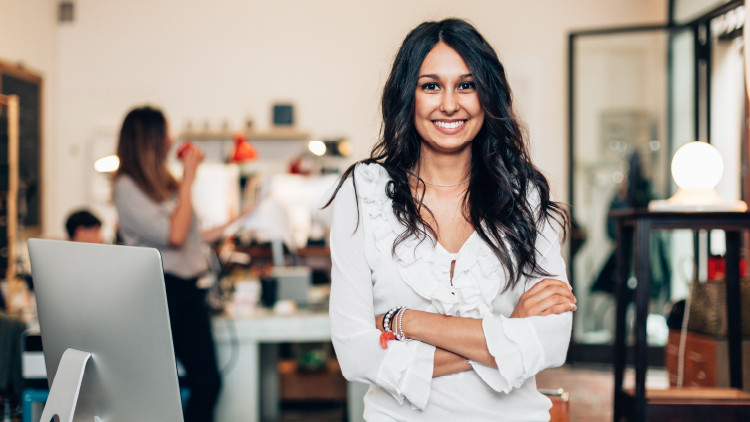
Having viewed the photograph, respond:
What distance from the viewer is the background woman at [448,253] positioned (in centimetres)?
142

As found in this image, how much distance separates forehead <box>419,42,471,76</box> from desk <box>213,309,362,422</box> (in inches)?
73.3

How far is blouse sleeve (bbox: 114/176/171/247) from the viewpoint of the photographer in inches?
111

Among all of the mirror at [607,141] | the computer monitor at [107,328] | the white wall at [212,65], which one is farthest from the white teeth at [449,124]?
the white wall at [212,65]

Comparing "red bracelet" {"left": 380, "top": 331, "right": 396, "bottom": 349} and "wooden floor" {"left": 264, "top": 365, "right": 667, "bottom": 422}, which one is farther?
"wooden floor" {"left": 264, "top": 365, "right": 667, "bottom": 422}

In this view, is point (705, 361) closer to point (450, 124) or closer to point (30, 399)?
point (450, 124)

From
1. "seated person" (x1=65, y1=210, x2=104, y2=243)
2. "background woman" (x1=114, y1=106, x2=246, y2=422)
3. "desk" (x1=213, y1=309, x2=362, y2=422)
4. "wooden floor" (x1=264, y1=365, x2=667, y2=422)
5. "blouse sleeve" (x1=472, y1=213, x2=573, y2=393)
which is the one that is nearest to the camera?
"blouse sleeve" (x1=472, y1=213, x2=573, y2=393)

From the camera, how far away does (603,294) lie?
555cm

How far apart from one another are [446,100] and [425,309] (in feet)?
1.42

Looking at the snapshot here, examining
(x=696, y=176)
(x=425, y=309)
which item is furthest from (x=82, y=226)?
(x=696, y=176)

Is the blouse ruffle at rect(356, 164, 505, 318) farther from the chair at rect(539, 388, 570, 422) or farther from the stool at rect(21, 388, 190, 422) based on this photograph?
the stool at rect(21, 388, 190, 422)

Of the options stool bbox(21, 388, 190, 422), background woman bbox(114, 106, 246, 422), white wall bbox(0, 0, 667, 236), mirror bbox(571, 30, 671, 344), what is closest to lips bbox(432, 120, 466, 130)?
stool bbox(21, 388, 190, 422)

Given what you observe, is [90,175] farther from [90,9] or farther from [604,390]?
[604,390]

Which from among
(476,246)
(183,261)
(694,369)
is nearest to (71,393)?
(476,246)

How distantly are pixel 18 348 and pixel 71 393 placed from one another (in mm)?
1395
